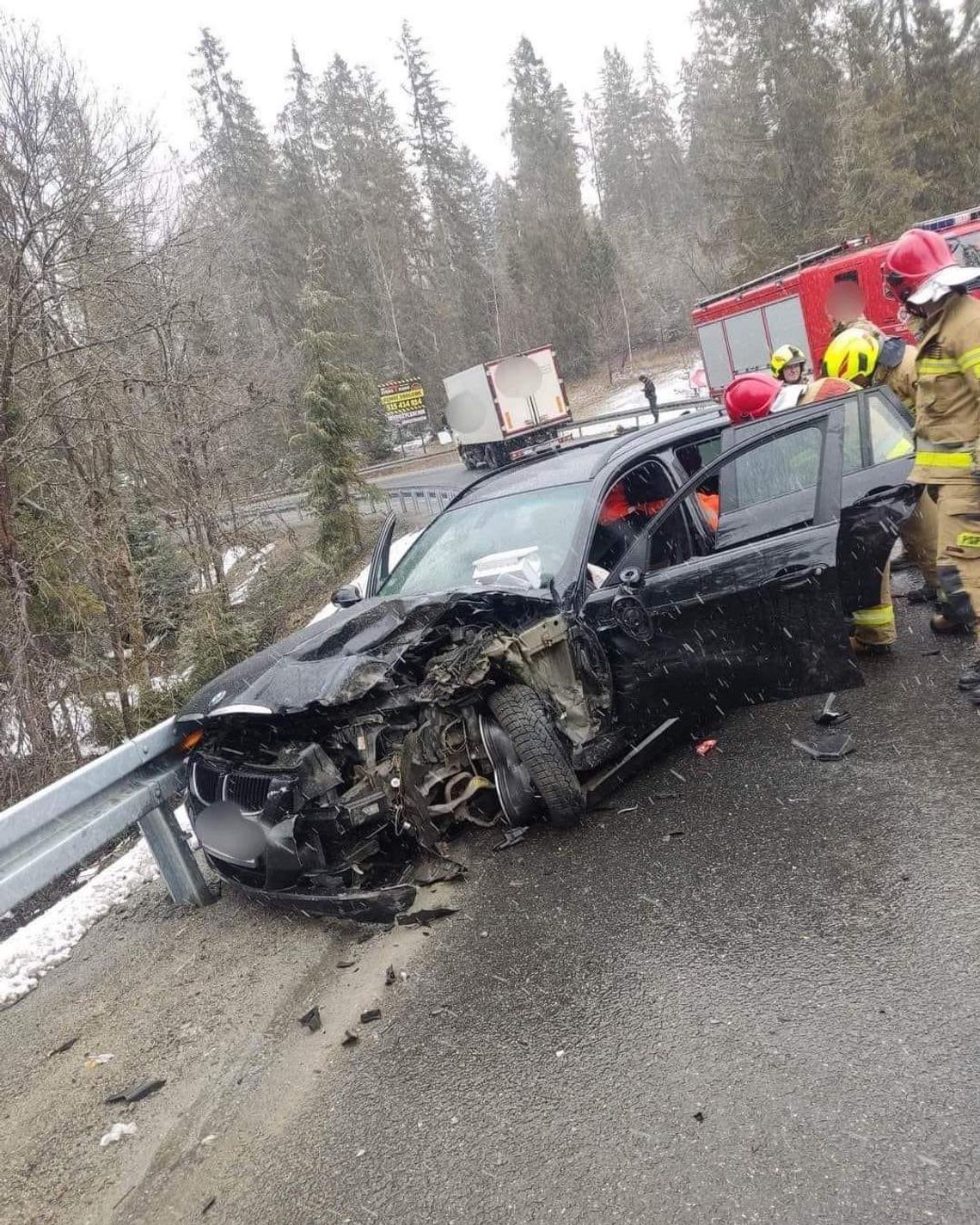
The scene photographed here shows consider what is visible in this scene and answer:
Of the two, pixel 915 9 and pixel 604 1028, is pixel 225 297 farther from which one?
pixel 915 9

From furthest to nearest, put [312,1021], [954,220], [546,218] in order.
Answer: [546,218], [954,220], [312,1021]

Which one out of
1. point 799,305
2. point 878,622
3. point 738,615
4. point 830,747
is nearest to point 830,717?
point 830,747

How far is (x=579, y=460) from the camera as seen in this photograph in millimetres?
5164

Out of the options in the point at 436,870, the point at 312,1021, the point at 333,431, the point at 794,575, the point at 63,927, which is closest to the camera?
the point at 312,1021

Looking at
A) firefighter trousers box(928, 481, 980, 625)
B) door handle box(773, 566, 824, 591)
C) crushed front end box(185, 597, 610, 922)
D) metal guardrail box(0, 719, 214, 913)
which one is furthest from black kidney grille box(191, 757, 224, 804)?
firefighter trousers box(928, 481, 980, 625)

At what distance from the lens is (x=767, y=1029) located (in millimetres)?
2539

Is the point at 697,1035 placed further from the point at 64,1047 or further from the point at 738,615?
the point at 64,1047

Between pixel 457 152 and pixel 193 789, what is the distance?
50.2 metres

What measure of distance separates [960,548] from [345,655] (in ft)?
9.86

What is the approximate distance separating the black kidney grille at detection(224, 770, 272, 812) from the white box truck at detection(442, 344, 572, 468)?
2230 centimetres

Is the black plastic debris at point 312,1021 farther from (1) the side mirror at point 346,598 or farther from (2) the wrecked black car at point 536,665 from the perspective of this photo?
(1) the side mirror at point 346,598

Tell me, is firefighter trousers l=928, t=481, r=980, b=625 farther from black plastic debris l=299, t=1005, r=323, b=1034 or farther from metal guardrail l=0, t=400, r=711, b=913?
metal guardrail l=0, t=400, r=711, b=913

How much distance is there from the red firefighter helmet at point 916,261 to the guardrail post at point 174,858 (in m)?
4.35

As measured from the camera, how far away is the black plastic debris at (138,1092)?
2945mm
